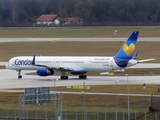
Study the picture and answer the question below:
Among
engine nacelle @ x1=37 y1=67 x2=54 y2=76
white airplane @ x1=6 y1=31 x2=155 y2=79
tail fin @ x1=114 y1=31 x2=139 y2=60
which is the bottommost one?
engine nacelle @ x1=37 y1=67 x2=54 y2=76

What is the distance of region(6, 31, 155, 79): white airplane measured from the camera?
7371 centimetres

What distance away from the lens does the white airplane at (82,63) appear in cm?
7371

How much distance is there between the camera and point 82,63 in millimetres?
76812

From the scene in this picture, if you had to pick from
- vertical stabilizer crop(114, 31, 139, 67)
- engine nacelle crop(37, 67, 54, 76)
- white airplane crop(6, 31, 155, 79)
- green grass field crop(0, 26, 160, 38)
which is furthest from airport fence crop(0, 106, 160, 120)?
green grass field crop(0, 26, 160, 38)

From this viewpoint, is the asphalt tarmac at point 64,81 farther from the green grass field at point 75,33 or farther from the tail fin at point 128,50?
the green grass field at point 75,33

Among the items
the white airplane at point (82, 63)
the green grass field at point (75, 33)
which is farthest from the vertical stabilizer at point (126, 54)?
the green grass field at point (75, 33)

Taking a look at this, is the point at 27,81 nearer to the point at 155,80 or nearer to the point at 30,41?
the point at 155,80

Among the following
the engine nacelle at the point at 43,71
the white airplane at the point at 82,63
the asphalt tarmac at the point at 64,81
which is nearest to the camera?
the asphalt tarmac at the point at 64,81

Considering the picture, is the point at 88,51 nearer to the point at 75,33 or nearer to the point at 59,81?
the point at 75,33

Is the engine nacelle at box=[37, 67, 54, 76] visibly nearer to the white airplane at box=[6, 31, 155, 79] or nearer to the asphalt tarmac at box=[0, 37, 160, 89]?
the white airplane at box=[6, 31, 155, 79]

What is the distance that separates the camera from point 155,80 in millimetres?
73688

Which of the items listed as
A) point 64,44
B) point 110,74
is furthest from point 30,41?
point 110,74

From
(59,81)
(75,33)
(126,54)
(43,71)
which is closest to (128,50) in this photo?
(126,54)

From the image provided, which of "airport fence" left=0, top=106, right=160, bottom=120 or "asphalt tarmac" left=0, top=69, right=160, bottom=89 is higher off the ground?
"asphalt tarmac" left=0, top=69, right=160, bottom=89
